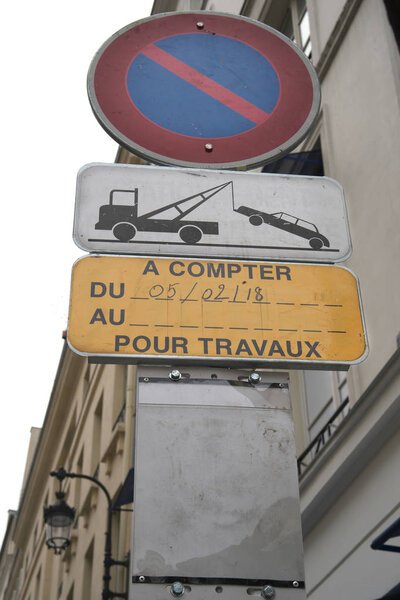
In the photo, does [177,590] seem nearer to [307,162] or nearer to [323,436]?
[323,436]

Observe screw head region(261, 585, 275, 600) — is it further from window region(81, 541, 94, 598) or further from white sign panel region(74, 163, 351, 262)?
window region(81, 541, 94, 598)

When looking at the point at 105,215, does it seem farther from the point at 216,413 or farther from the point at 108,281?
the point at 216,413

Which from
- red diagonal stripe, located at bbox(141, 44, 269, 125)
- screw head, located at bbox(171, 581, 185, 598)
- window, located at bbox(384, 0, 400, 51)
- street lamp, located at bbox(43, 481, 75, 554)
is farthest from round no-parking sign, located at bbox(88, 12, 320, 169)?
street lamp, located at bbox(43, 481, 75, 554)

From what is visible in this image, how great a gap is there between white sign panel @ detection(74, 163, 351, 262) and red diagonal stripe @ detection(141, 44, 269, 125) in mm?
651

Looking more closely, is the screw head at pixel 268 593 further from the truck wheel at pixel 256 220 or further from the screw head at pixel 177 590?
the truck wheel at pixel 256 220

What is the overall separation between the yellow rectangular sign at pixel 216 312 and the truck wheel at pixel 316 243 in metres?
0.09

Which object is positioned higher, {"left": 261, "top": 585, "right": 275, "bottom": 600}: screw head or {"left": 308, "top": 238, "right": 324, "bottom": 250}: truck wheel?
{"left": 308, "top": 238, "right": 324, "bottom": 250}: truck wheel

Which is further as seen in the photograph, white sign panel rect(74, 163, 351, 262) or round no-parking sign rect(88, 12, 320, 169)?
round no-parking sign rect(88, 12, 320, 169)

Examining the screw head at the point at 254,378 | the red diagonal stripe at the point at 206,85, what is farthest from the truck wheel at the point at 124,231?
the red diagonal stripe at the point at 206,85

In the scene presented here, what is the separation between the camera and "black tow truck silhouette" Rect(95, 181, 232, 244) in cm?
284

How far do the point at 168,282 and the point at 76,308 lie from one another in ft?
1.02

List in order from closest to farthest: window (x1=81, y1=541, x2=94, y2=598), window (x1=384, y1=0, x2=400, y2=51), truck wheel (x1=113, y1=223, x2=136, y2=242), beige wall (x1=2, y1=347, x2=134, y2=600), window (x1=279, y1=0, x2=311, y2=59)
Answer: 1. truck wheel (x1=113, y1=223, x2=136, y2=242)
2. window (x1=384, y1=0, x2=400, y2=51)
3. window (x1=279, y1=0, x2=311, y2=59)
4. beige wall (x1=2, y1=347, x2=134, y2=600)
5. window (x1=81, y1=541, x2=94, y2=598)

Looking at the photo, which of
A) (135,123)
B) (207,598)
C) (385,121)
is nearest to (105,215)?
(135,123)

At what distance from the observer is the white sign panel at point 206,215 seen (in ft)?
9.27
